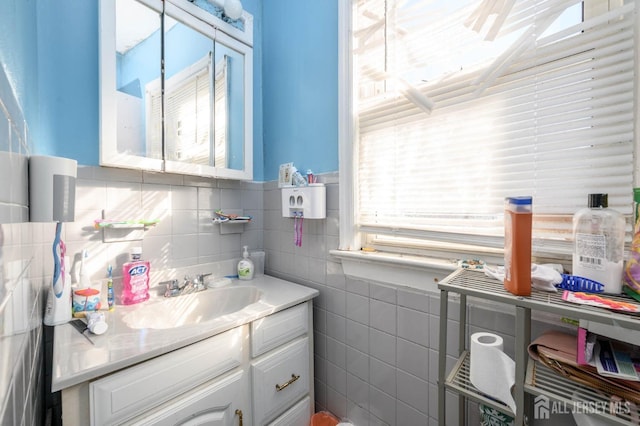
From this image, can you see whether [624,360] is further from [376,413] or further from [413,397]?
[376,413]

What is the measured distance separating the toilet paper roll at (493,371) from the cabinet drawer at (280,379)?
0.74 meters

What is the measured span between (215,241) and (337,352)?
0.86 metres

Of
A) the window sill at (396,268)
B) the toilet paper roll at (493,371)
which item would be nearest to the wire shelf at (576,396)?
the toilet paper roll at (493,371)

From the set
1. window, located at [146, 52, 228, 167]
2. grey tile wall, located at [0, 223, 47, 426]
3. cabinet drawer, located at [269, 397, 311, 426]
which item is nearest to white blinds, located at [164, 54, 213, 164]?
window, located at [146, 52, 228, 167]

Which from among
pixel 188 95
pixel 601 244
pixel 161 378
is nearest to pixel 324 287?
pixel 161 378

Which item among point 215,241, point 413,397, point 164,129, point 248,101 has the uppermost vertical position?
point 248,101

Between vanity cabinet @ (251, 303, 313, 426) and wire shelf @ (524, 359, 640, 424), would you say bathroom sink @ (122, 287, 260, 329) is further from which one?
wire shelf @ (524, 359, 640, 424)

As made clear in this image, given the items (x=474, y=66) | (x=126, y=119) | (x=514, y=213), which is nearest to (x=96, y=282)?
(x=126, y=119)

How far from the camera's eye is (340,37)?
124cm

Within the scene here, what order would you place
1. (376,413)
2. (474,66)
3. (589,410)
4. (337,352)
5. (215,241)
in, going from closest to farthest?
1. (589,410)
2. (474,66)
3. (376,413)
4. (337,352)
5. (215,241)

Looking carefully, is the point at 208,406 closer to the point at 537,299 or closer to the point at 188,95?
the point at 537,299

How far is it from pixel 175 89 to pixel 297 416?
5.33ft

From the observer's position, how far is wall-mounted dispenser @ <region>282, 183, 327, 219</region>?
1.28 meters

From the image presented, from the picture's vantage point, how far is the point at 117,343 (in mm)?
791
